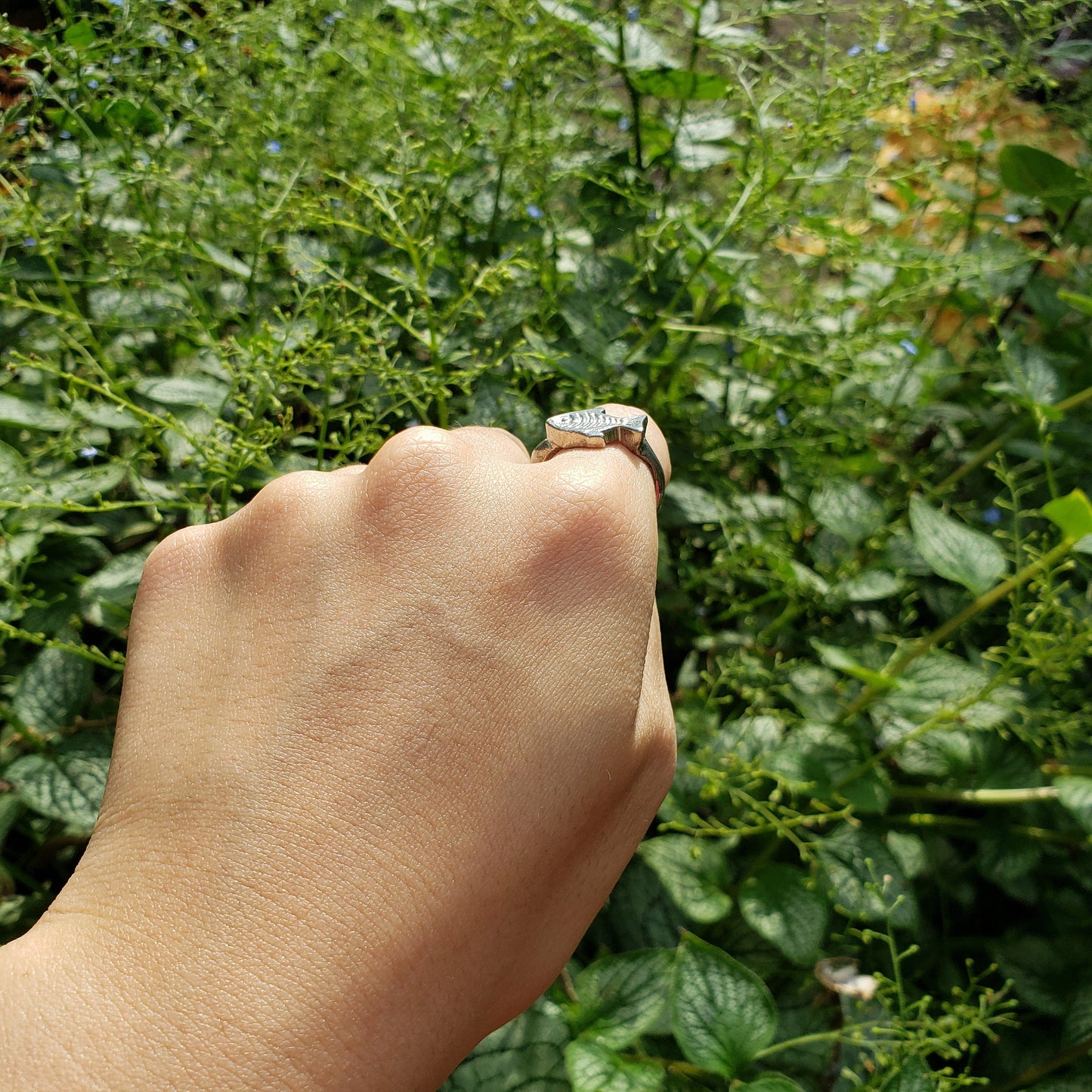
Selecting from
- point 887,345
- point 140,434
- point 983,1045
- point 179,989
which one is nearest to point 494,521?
point 179,989

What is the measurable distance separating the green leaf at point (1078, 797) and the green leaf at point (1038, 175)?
2.81 feet

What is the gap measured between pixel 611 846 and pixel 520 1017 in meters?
0.39

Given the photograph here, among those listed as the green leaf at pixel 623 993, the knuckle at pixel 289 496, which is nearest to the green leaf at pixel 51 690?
the knuckle at pixel 289 496

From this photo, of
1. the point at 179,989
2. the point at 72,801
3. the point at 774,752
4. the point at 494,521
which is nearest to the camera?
the point at 179,989

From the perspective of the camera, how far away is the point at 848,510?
1221mm

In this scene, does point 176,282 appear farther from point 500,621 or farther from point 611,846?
point 611,846

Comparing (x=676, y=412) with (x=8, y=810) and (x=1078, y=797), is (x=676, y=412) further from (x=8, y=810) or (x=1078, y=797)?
(x=8, y=810)

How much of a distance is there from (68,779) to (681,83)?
1080 millimetres

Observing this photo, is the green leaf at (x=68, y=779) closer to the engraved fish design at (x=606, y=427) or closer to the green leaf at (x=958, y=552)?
the engraved fish design at (x=606, y=427)

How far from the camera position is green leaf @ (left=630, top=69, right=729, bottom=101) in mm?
1056

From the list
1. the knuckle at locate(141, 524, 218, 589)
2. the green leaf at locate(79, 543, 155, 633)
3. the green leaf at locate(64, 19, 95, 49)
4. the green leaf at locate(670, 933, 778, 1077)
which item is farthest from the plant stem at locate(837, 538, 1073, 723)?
the green leaf at locate(64, 19, 95, 49)

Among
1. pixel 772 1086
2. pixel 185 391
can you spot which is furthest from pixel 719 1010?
pixel 185 391

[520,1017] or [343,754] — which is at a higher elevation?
[343,754]

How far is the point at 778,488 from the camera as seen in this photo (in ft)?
4.66
